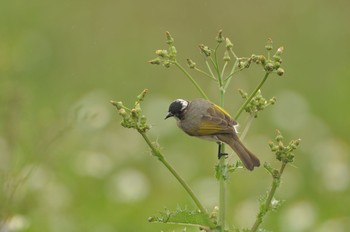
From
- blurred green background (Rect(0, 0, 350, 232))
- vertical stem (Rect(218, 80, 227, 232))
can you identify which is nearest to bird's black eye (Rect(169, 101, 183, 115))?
blurred green background (Rect(0, 0, 350, 232))

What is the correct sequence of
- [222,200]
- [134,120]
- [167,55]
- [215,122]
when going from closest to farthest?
[134,120] → [222,200] → [167,55] → [215,122]

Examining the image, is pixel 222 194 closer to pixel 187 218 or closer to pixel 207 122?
pixel 187 218

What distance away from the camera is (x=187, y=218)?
3840mm

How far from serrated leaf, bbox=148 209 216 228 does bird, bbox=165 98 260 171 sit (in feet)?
1.46

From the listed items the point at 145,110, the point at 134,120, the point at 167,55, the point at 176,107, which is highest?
the point at 145,110

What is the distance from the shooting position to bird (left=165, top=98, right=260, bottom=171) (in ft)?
14.4

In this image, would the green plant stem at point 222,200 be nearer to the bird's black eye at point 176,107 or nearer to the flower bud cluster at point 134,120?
the flower bud cluster at point 134,120

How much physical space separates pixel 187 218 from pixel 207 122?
2.65ft

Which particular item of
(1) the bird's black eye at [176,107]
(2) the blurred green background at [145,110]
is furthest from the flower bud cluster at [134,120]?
(1) the bird's black eye at [176,107]

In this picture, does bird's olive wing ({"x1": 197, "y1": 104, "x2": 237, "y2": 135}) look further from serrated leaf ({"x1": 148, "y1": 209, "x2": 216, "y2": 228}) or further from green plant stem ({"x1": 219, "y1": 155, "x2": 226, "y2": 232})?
serrated leaf ({"x1": 148, "y1": 209, "x2": 216, "y2": 228})

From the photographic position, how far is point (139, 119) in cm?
371

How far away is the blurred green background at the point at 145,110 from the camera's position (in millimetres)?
6984

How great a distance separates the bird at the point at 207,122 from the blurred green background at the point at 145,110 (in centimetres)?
32

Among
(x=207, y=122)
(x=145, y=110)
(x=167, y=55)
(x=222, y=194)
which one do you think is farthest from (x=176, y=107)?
(x=145, y=110)
